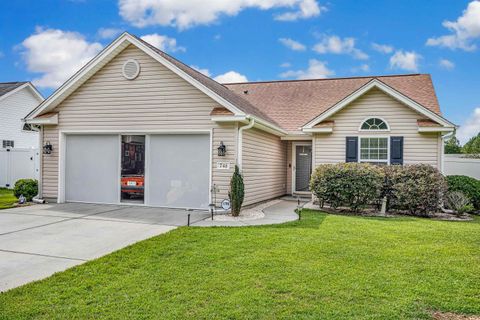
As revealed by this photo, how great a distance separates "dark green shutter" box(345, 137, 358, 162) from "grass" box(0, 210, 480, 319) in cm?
531

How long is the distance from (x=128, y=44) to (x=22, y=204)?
20.1 feet

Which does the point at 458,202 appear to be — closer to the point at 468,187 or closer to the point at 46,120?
the point at 468,187

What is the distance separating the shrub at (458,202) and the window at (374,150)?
215 centimetres

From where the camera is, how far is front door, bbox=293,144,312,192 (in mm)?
15125

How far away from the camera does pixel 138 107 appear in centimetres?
1100

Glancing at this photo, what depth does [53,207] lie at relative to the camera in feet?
35.3

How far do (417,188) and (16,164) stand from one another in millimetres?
17834

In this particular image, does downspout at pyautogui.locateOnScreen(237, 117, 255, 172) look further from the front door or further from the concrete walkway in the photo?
the front door

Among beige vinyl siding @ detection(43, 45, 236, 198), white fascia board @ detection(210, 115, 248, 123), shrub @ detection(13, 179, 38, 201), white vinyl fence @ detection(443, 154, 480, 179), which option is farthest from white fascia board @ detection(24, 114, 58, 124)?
white vinyl fence @ detection(443, 154, 480, 179)

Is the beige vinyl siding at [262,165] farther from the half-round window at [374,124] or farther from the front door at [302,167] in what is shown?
the half-round window at [374,124]

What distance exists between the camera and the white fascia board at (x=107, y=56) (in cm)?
990

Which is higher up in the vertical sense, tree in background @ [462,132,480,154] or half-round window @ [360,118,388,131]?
tree in background @ [462,132,480,154]

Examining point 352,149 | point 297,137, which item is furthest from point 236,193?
point 297,137

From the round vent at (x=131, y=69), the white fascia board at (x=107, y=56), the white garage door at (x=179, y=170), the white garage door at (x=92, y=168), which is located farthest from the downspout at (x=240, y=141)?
the white garage door at (x=92, y=168)
